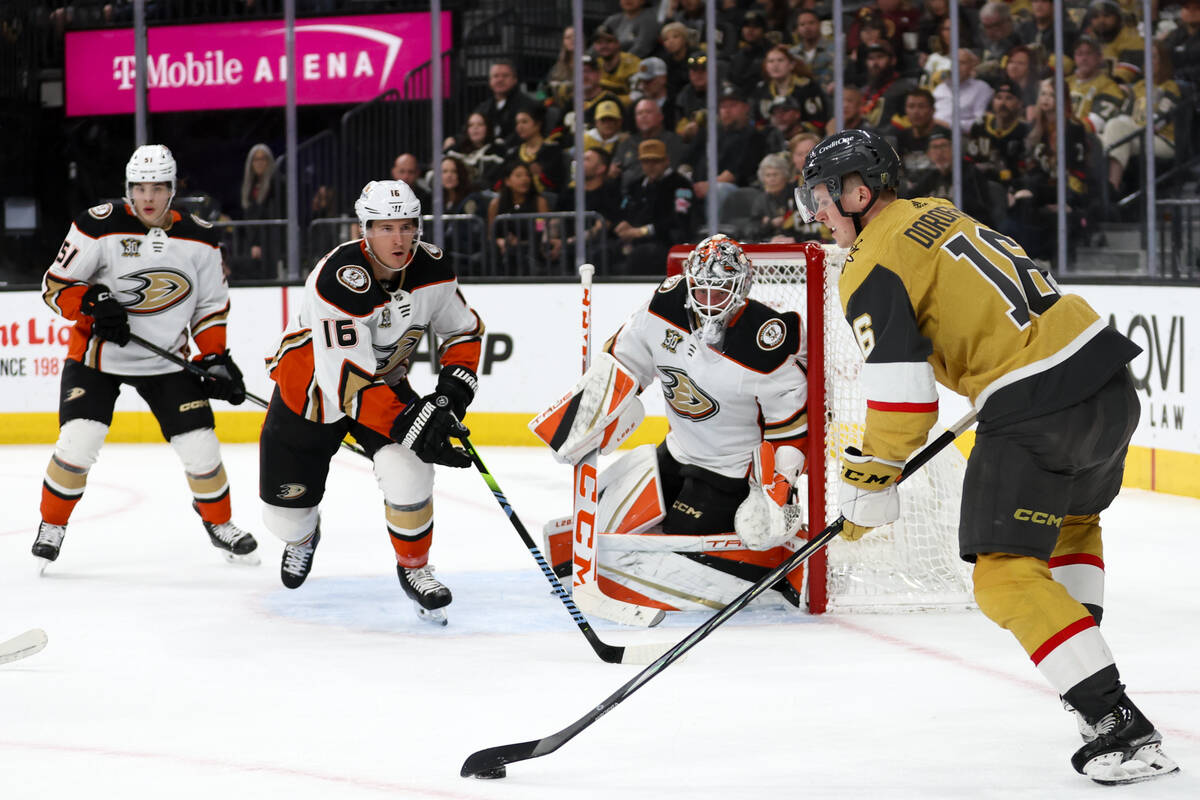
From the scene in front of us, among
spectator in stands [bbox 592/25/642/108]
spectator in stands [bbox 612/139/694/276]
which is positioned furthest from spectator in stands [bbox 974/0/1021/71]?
spectator in stands [bbox 592/25/642/108]

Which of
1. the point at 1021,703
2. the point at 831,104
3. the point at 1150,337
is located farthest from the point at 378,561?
the point at 831,104

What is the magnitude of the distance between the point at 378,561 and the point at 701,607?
117 centimetres

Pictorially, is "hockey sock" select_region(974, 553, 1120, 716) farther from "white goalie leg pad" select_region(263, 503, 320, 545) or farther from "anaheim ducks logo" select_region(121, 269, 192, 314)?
"anaheim ducks logo" select_region(121, 269, 192, 314)

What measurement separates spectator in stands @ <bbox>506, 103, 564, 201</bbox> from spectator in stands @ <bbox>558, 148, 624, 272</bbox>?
112 mm

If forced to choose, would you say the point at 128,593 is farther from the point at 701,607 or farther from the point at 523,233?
the point at 523,233

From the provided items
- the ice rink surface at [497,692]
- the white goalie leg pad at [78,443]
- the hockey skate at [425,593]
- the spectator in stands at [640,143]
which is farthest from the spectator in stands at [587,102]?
the hockey skate at [425,593]

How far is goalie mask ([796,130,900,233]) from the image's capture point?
2408mm

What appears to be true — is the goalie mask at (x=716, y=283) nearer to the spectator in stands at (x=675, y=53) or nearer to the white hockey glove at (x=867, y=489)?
the white hockey glove at (x=867, y=489)

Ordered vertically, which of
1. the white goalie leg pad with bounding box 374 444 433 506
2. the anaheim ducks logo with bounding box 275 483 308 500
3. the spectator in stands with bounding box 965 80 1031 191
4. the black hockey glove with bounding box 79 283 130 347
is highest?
the spectator in stands with bounding box 965 80 1031 191

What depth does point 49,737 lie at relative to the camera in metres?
2.59

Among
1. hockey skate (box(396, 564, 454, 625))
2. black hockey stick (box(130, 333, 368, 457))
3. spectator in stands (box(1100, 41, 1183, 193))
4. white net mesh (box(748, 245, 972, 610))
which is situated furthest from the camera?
spectator in stands (box(1100, 41, 1183, 193))

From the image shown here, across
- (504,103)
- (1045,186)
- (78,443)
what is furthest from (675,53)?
(78,443)

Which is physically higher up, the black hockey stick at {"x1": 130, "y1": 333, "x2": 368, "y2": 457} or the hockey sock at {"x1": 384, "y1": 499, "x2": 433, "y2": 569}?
the black hockey stick at {"x1": 130, "y1": 333, "x2": 368, "y2": 457}

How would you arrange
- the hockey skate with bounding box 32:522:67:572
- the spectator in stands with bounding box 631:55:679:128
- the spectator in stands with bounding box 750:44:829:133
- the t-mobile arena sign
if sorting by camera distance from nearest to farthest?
the hockey skate with bounding box 32:522:67:572, the spectator in stands with bounding box 750:44:829:133, the spectator in stands with bounding box 631:55:679:128, the t-mobile arena sign
